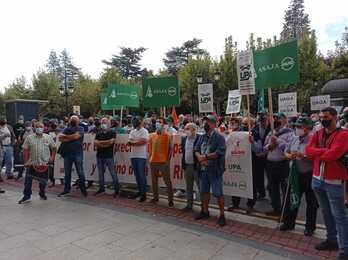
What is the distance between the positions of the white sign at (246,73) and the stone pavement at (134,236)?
2.33m

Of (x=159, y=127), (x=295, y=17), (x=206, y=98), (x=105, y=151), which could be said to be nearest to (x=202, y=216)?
(x=159, y=127)

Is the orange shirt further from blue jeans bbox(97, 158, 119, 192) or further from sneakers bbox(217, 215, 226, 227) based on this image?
sneakers bbox(217, 215, 226, 227)

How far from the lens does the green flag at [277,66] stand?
18.5ft

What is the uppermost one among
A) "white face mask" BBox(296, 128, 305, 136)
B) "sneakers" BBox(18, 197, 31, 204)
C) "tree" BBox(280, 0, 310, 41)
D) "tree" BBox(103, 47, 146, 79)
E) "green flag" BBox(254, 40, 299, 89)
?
"tree" BBox(280, 0, 310, 41)

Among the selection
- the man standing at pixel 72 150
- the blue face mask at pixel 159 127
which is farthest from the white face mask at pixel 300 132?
the man standing at pixel 72 150

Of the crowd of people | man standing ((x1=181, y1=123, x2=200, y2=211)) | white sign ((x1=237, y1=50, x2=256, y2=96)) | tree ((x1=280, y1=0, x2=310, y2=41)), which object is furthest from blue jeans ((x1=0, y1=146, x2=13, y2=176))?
tree ((x1=280, y1=0, x2=310, y2=41))

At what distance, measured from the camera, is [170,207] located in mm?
7066

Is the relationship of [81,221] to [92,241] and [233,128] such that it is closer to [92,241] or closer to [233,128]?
[92,241]

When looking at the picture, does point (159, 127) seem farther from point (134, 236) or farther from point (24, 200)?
point (24, 200)

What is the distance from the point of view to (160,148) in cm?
718

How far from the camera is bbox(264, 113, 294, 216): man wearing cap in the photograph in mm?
5770

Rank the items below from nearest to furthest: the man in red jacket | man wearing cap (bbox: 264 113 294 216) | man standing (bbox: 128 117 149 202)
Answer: the man in red jacket, man wearing cap (bbox: 264 113 294 216), man standing (bbox: 128 117 149 202)

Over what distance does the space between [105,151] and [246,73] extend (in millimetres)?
3882

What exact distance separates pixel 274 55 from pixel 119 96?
17.1 feet
